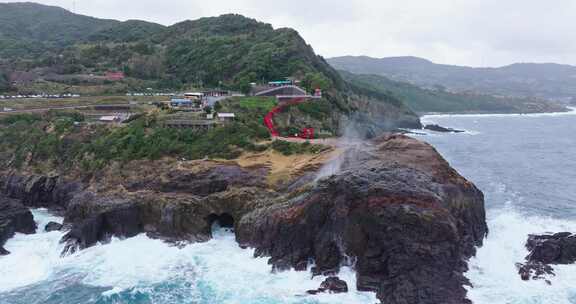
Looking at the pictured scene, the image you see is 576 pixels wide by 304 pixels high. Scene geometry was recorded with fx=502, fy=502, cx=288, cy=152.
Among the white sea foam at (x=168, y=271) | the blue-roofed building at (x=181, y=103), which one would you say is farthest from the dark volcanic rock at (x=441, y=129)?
the white sea foam at (x=168, y=271)

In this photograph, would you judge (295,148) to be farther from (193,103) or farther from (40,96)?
(40,96)

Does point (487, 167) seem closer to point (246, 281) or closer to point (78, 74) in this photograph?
point (246, 281)

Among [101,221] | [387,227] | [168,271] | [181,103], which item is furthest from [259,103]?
[387,227]

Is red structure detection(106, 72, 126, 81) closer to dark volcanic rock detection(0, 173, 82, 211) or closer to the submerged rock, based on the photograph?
dark volcanic rock detection(0, 173, 82, 211)

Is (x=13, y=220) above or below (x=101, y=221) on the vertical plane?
below

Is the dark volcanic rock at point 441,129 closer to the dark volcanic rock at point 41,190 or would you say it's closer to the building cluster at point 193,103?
the building cluster at point 193,103

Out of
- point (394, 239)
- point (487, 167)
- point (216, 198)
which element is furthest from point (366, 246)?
point (487, 167)
